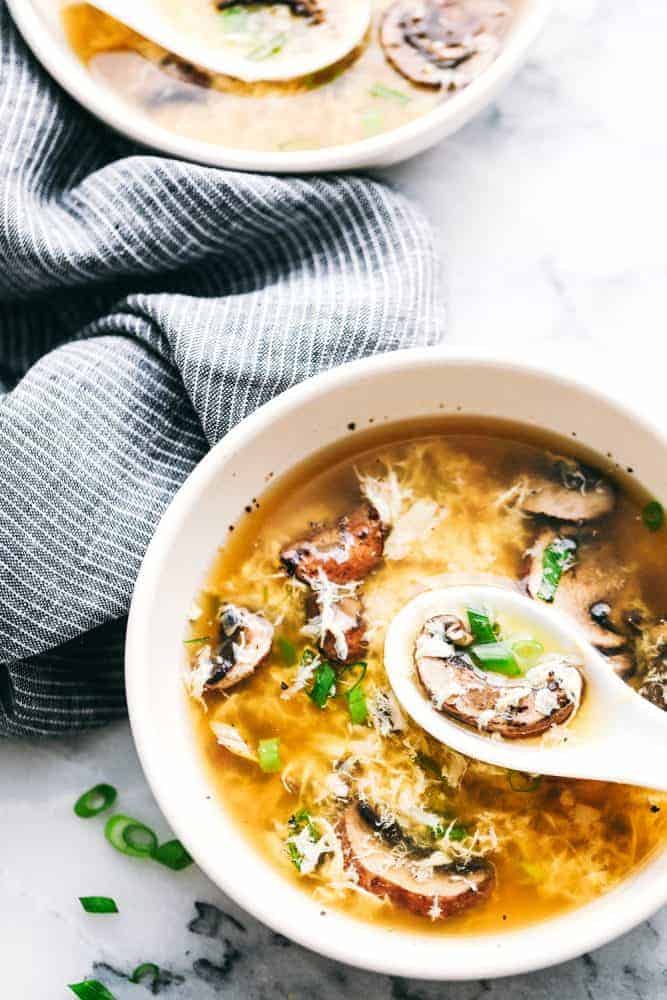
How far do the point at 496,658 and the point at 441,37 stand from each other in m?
1.15

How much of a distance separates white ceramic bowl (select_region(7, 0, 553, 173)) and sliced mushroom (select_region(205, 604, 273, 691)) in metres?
0.78

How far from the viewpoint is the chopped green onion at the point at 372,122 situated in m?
2.12

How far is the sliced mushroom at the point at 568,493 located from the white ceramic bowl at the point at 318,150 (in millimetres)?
612

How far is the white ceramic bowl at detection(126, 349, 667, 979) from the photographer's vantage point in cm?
162

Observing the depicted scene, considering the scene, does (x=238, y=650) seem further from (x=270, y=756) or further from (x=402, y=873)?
(x=402, y=873)

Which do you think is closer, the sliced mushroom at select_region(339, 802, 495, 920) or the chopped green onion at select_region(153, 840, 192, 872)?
the sliced mushroom at select_region(339, 802, 495, 920)

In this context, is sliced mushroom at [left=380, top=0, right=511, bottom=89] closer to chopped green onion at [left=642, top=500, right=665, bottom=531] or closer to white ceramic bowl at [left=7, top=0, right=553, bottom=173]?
white ceramic bowl at [left=7, top=0, right=553, bottom=173]

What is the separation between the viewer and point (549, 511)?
183cm

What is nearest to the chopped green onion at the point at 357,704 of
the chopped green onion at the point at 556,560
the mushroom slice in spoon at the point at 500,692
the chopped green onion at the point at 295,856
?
the mushroom slice in spoon at the point at 500,692

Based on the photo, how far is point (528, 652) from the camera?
1.75 m

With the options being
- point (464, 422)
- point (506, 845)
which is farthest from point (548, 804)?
point (464, 422)

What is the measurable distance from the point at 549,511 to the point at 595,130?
810mm

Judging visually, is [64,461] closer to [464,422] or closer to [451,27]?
[464,422]

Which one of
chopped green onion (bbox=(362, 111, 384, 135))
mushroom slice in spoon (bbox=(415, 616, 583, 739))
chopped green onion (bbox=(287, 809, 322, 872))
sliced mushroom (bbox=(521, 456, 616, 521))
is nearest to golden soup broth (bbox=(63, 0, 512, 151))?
chopped green onion (bbox=(362, 111, 384, 135))
